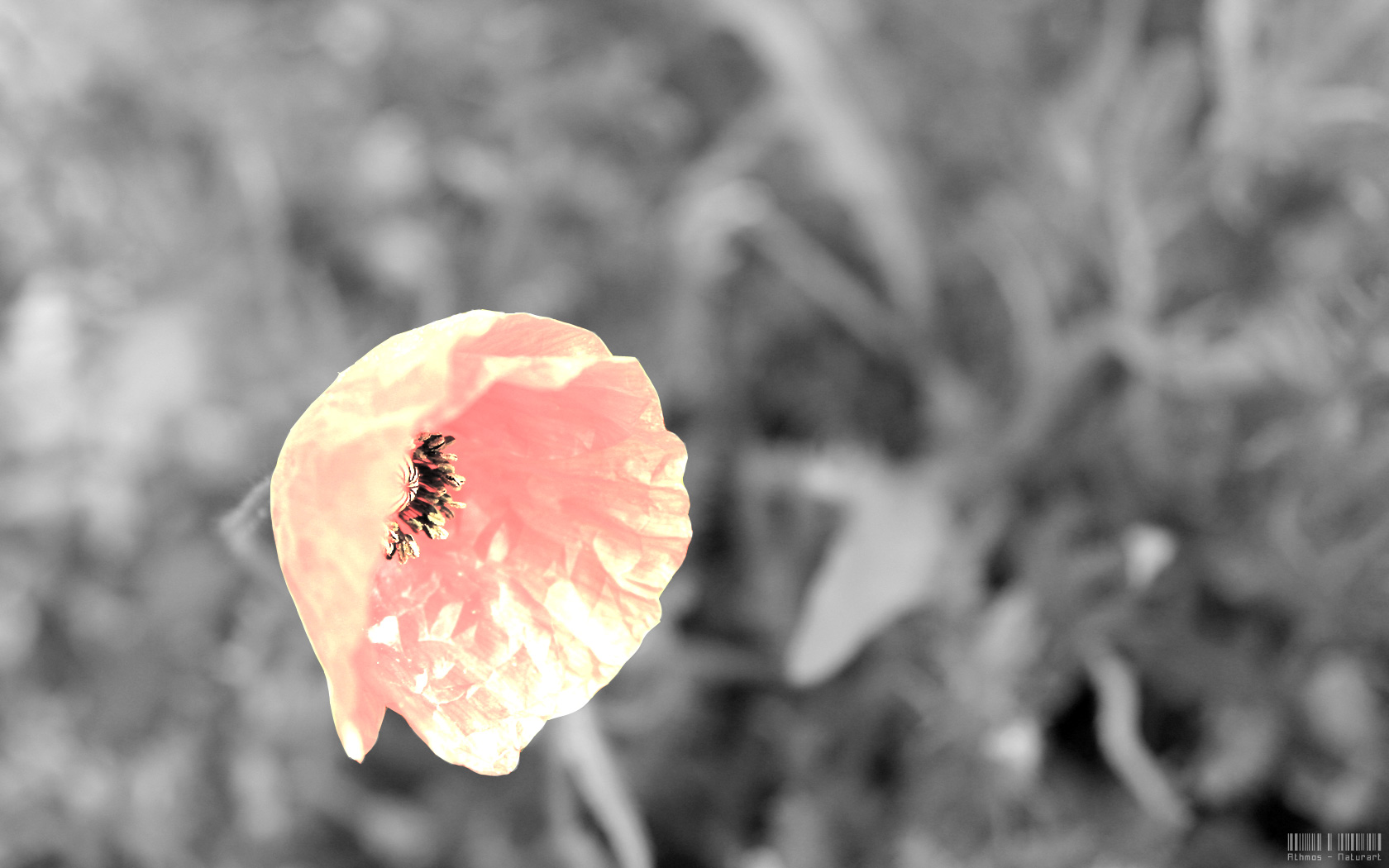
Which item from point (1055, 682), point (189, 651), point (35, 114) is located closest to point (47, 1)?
point (35, 114)

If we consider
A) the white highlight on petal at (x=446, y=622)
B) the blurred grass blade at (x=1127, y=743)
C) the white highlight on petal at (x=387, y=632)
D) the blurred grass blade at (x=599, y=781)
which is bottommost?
the blurred grass blade at (x=1127, y=743)

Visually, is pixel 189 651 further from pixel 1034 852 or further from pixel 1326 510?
pixel 1326 510

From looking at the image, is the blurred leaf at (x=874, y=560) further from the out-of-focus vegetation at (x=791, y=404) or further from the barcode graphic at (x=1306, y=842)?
the barcode graphic at (x=1306, y=842)

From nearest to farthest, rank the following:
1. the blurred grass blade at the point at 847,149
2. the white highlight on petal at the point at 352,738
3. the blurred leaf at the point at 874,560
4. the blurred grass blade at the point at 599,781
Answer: the white highlight on petal at the point at 352,738, the blurred grass blade at the point at 599,781, the blurred leaf at the point at 874,560, the blurred grass blade at the point at 847,149

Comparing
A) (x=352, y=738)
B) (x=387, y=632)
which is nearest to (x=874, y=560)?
(x=387, y=632)

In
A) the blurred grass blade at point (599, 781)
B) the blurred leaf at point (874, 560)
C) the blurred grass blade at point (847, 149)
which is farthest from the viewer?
the blurred grass blade at point (847, 149)

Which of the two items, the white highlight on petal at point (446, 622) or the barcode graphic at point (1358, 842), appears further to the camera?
the barcode graphic at point (1358, 842)

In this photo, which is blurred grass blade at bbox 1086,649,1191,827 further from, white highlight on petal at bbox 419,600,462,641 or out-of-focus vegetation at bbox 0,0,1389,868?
white highlight on petal at bbox 419,600,462,641

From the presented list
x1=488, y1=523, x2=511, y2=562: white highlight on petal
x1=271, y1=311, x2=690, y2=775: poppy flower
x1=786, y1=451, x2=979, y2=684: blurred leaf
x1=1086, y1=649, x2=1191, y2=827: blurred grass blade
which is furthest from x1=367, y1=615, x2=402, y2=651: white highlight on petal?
x1=1086, y1=649, x2=1191, y2=827: blurred grass blade

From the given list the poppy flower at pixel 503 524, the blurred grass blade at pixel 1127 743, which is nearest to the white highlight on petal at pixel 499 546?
the poppy flower at pixel 503 524
